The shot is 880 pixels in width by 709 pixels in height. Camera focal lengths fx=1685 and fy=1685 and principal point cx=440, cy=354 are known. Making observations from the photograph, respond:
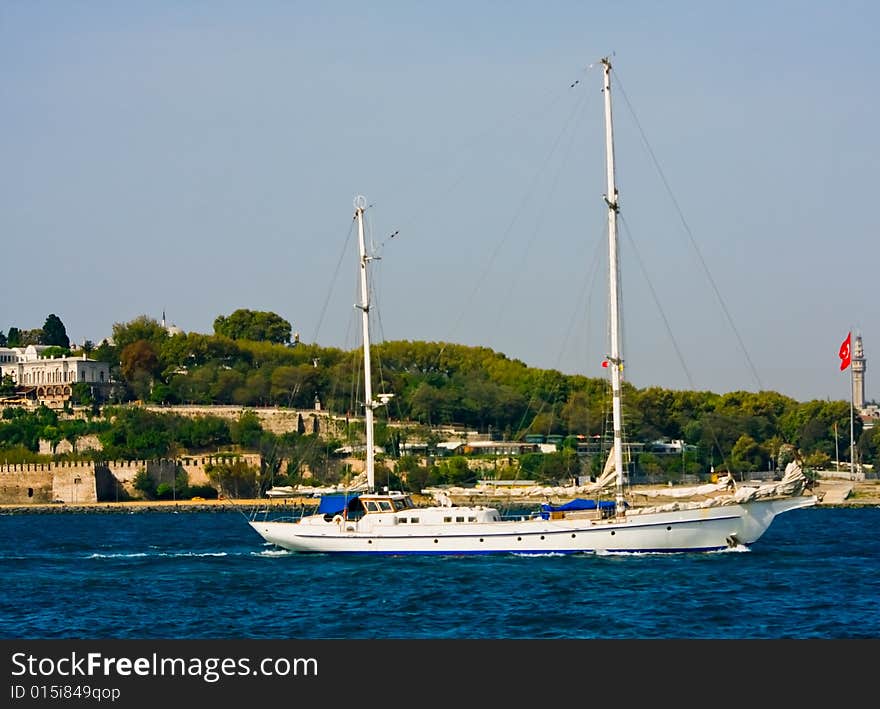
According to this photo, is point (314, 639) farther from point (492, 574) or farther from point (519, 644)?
point (492, 574)

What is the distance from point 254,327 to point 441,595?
127071mm

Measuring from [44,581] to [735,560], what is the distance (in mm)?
17558

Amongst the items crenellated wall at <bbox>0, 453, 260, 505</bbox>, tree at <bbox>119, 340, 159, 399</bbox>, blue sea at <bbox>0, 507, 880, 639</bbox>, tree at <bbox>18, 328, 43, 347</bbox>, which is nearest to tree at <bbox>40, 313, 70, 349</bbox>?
tree at <bbox>18, 328, 43, 347</bbox>

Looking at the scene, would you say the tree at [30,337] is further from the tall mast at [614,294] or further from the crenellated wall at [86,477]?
the tall mast at [614,294]

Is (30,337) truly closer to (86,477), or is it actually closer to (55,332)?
(55,332)

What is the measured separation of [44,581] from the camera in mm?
42188

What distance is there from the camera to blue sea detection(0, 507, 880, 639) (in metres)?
31.6

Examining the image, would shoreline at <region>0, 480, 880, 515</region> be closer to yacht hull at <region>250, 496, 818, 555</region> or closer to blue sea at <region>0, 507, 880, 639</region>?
blue sea at <region>0, 507, 880, 639</region>

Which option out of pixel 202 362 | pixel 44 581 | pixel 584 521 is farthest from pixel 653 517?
pixel 202 362

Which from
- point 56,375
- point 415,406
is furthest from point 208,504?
point 56,375

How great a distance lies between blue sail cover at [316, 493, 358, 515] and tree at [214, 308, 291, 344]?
4514 inches

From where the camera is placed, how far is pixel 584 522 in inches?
1740

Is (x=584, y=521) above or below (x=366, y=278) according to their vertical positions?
below

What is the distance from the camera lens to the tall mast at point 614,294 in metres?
A: 45.2
